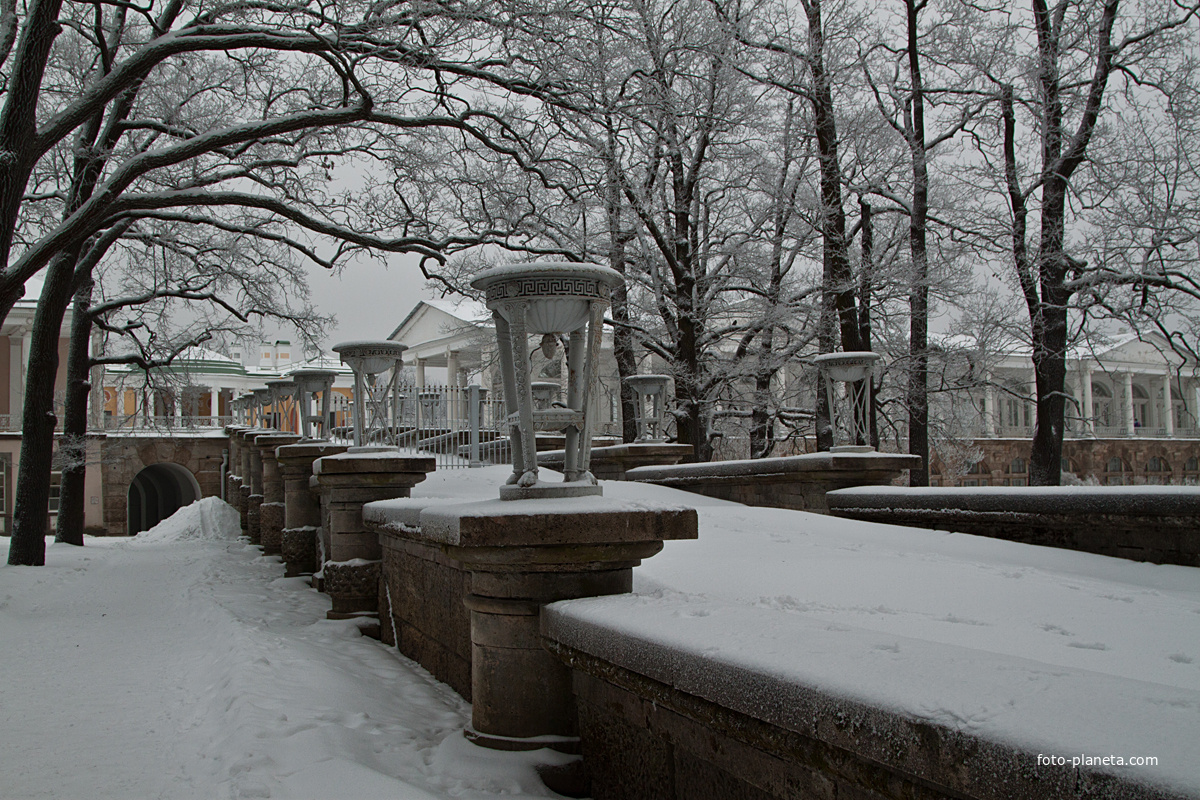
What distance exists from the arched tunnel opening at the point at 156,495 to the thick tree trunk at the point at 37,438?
24.9m

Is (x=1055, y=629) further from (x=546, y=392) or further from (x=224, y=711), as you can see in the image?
(x=546, y=392)

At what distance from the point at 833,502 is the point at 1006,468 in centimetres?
3355

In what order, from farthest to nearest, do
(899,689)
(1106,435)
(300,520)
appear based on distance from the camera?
(1106,435)
(300,520)
(899,689)

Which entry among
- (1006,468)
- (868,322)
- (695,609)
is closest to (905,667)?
(695,609)

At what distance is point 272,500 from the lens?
1302 cm

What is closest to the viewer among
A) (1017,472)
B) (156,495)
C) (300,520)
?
(300,520)

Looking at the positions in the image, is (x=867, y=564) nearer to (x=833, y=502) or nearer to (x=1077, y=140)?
(x=833, y=502)

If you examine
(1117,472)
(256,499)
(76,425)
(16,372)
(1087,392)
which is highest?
(16,372)

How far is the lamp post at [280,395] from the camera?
15.5 metres

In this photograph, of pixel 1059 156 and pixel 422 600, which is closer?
pixel 422 600

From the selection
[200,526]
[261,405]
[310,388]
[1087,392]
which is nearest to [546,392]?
[310,388]

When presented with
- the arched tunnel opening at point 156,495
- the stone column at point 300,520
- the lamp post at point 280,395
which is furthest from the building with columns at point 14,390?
the stone column at point 300,520

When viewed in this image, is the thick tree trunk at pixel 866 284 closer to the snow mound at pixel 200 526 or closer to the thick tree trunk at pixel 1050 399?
the thick tree trunk at pixel 1050 399

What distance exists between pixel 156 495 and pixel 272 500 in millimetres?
31699
